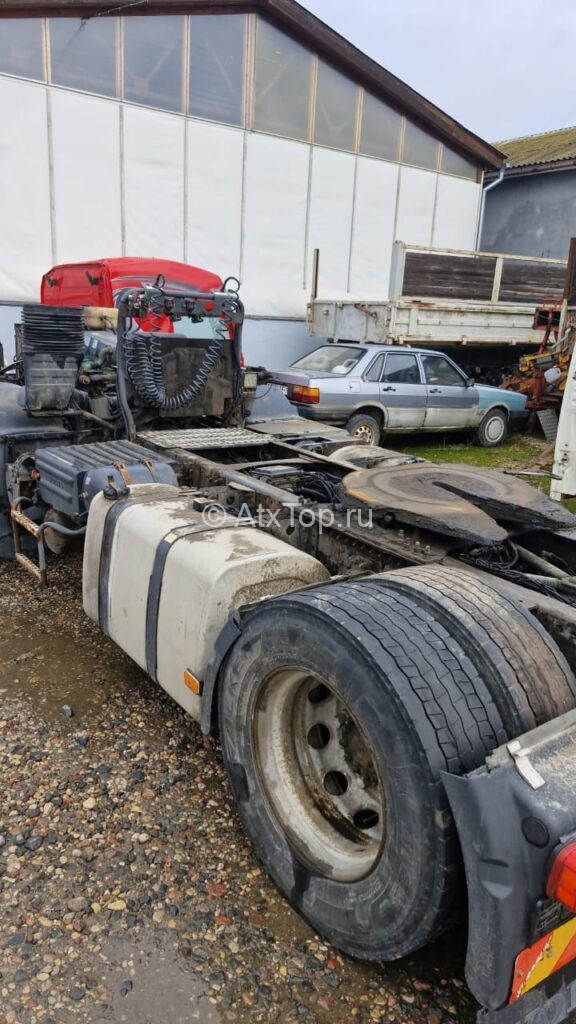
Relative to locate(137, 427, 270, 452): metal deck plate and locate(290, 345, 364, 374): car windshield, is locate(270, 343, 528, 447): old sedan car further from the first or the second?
locate(137, 427, 270, 452): metal deck plate

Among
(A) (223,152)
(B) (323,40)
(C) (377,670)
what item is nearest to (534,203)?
(B) (323,40)

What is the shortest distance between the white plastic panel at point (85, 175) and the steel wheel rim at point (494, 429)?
7.96 meters

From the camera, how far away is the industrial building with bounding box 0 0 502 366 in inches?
529

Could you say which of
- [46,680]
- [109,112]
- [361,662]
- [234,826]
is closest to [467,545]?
[361,662]

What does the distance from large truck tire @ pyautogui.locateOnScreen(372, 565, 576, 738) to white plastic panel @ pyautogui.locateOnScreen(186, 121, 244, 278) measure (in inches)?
564

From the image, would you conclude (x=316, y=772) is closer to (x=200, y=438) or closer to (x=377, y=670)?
(x=377, y=670)

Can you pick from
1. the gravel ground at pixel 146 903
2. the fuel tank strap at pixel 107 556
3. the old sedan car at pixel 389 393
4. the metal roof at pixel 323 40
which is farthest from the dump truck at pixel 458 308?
the gravel ground at pixel 146 903

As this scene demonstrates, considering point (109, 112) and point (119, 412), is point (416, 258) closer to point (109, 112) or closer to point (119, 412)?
point (109, 112)

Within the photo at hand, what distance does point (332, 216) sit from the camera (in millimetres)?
17172

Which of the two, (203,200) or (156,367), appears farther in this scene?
(203,200)

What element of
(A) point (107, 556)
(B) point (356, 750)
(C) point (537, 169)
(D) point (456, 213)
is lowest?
(B) point (356, 750)

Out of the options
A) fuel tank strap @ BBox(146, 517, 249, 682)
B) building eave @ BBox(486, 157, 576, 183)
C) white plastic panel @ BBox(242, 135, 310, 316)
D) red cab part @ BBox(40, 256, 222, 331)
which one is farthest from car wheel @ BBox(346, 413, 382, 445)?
building eave @ BBox(486, 157, 576, 183)

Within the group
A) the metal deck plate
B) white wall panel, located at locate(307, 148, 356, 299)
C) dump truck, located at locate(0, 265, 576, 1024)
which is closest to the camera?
dump truck, located at locate(0, 265, 576, 1024)

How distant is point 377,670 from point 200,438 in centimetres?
343
